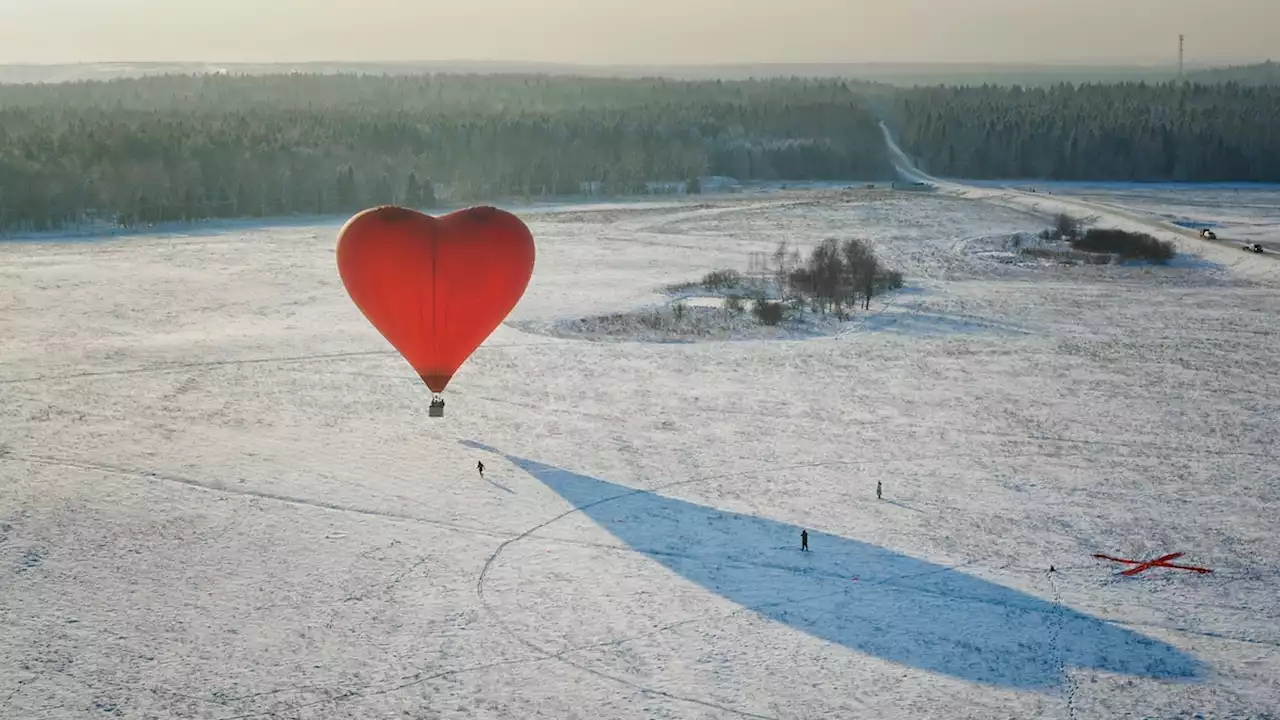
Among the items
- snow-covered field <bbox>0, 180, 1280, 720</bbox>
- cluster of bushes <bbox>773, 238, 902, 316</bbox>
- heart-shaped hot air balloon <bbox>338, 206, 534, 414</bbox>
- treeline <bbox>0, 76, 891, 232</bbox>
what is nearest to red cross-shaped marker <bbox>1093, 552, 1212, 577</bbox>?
snow-covered field <bbox>0, 180, 1280, 720</bbox>

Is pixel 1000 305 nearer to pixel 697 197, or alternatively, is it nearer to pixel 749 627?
pixel 749 627

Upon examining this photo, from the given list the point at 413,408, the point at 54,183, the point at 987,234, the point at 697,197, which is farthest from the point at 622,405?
the point at 697,197

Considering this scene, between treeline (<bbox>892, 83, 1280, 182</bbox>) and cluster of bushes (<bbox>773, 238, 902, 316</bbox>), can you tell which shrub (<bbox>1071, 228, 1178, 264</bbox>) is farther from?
treeline (<bbox>892, 83, 1280, 182</bbox>)

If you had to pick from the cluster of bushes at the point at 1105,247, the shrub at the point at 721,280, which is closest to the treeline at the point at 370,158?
the shrub at the point at 721,280

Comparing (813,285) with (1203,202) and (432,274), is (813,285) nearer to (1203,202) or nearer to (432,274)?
(432,274)

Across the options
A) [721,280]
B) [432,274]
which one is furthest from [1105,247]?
[432,274]

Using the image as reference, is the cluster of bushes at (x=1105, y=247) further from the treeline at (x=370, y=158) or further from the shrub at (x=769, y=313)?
the treeline at (x=370, y=158)
